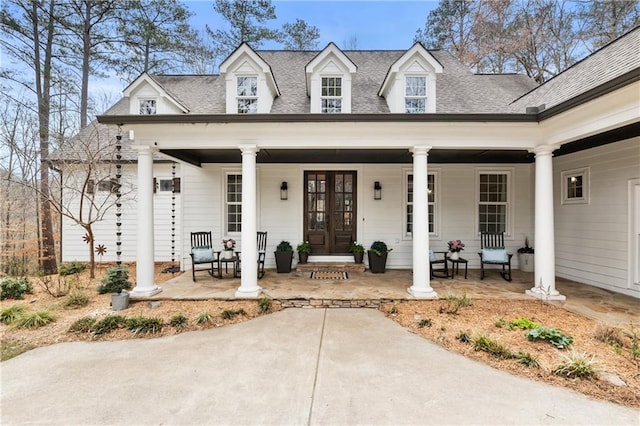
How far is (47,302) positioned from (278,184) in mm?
5296

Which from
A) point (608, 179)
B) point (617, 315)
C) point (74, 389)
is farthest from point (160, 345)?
point (608, 179)

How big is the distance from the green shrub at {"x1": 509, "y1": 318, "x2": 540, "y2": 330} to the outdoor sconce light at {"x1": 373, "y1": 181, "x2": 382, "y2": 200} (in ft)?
14.0

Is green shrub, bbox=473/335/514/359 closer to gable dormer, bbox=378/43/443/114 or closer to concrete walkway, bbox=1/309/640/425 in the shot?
concrete walkway, bbox=1/309/640/425

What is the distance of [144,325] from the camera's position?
3.95m

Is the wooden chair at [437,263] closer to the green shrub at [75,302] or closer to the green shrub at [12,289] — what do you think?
the green shrub at [75,302]

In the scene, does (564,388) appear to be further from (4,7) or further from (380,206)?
(4,7)

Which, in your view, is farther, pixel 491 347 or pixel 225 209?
pixel 225 209

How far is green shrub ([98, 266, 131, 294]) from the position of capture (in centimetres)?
469

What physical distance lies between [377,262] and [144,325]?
5.00 metres

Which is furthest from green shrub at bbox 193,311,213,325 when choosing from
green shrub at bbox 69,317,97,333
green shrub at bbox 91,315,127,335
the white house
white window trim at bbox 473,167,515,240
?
white window trim at bbox 473,167,515,240

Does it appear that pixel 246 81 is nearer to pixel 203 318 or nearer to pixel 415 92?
pixel 415 92

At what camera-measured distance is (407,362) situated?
10.1 ft

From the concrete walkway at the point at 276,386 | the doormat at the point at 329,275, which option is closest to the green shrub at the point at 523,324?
the concrete walkway at the point at 276,386

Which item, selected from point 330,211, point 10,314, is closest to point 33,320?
point 10,314
